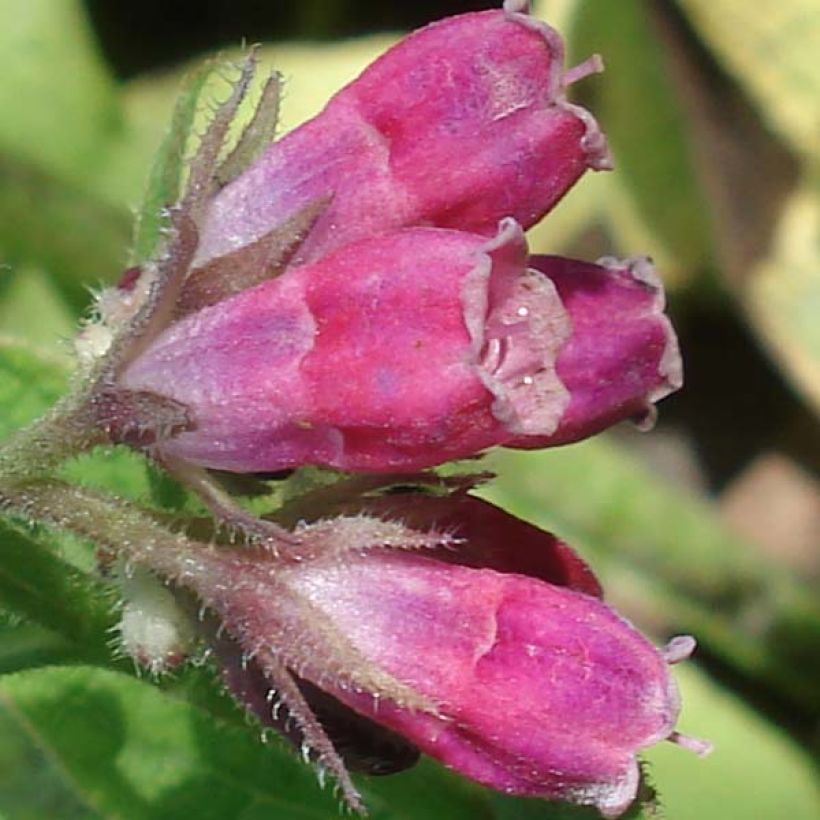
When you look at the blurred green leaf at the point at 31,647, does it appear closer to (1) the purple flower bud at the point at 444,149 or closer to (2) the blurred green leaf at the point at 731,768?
(1) the purple flower bud at the point at 444,149

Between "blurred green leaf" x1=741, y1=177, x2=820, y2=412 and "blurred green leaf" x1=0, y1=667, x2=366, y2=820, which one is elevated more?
"blurred green leaf" x1=0, y1=667, x2=366, y2=820

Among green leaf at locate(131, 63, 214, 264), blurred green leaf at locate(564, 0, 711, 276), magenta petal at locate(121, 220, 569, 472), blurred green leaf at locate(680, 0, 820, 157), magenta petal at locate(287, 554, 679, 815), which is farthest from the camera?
blurred green leaf at locate(564, 0, 711, 276)

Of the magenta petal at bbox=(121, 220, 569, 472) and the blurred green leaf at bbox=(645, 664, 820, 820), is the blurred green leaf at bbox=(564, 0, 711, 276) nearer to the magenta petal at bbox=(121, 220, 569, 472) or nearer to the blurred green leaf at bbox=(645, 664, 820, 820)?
the blurred green leaf at bbox=(645, 664, 820, 820)

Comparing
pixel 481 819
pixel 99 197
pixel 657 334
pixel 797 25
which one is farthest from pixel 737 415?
pixel 657 334

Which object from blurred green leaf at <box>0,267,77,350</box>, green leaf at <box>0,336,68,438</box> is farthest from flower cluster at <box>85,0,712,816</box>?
blurred green leaf at <box>0,267,77,350</box>

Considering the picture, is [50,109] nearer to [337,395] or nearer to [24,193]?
[24,193]

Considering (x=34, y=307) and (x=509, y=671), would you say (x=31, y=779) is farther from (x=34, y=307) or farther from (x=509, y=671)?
(x=34, y=307)
